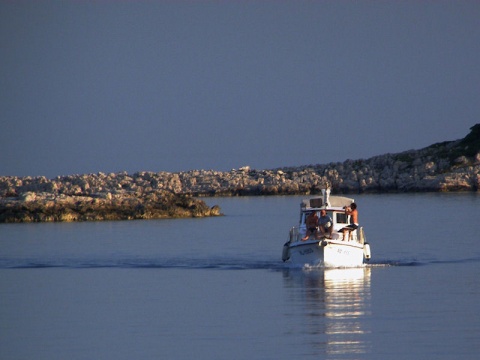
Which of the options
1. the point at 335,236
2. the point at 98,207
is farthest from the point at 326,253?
the point at 98,207

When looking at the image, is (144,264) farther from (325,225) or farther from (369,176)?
(369,176)

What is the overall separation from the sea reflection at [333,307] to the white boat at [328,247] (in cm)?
32

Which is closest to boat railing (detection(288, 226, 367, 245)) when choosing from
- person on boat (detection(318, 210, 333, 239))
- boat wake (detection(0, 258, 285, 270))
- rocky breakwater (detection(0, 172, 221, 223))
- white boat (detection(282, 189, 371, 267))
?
white boat (detection(282, 189, 371, 267))

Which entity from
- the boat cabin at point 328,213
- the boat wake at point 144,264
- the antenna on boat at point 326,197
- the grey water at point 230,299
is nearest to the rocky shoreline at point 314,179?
the grey water at point 230,299

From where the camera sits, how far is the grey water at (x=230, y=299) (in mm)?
19438

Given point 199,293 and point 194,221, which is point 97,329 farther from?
point 194,221

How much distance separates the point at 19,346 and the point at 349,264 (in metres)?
14.4

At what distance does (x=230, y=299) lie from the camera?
84.7 ft

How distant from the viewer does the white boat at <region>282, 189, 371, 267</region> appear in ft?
105

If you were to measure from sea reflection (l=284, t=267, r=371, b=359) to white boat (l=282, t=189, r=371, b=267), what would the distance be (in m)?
0.32

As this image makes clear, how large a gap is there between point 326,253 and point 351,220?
274 cm

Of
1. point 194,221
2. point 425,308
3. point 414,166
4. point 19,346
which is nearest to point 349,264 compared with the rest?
point 425,308

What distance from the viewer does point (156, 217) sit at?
6253cm

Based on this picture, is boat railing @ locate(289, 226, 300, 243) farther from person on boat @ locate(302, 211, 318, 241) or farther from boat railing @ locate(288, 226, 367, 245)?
person on boat @ locate(302, 211, 318, 241)
